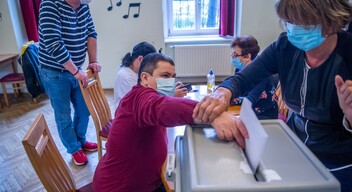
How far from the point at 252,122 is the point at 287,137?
0.15m

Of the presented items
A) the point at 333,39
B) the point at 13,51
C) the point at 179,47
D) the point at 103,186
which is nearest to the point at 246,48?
the point at 333,39

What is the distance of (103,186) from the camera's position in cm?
118

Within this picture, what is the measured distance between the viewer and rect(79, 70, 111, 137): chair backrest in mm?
2039

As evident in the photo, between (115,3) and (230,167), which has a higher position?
(115,3)

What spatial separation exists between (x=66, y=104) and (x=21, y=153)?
0.90 meters

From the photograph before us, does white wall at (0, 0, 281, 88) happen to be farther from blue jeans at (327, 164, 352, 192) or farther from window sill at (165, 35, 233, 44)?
blue jeans at (327, 164, 352, 192)

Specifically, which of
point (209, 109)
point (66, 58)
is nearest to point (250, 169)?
point (209, 109)

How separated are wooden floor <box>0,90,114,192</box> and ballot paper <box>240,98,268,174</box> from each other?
1.95m

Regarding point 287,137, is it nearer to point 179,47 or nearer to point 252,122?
point 252,122

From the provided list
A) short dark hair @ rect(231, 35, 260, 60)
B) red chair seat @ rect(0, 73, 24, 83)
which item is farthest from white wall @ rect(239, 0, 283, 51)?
red chair seat @ rect(0, 73, 24, 83)

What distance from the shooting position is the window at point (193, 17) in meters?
4.46

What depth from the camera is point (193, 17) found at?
15.0ft

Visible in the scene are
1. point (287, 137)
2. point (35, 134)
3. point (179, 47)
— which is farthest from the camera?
point (179, 47)

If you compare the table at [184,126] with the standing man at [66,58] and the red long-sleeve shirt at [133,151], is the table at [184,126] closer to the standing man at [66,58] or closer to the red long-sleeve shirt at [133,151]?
the red long-sleeve shirt at [133,151]
